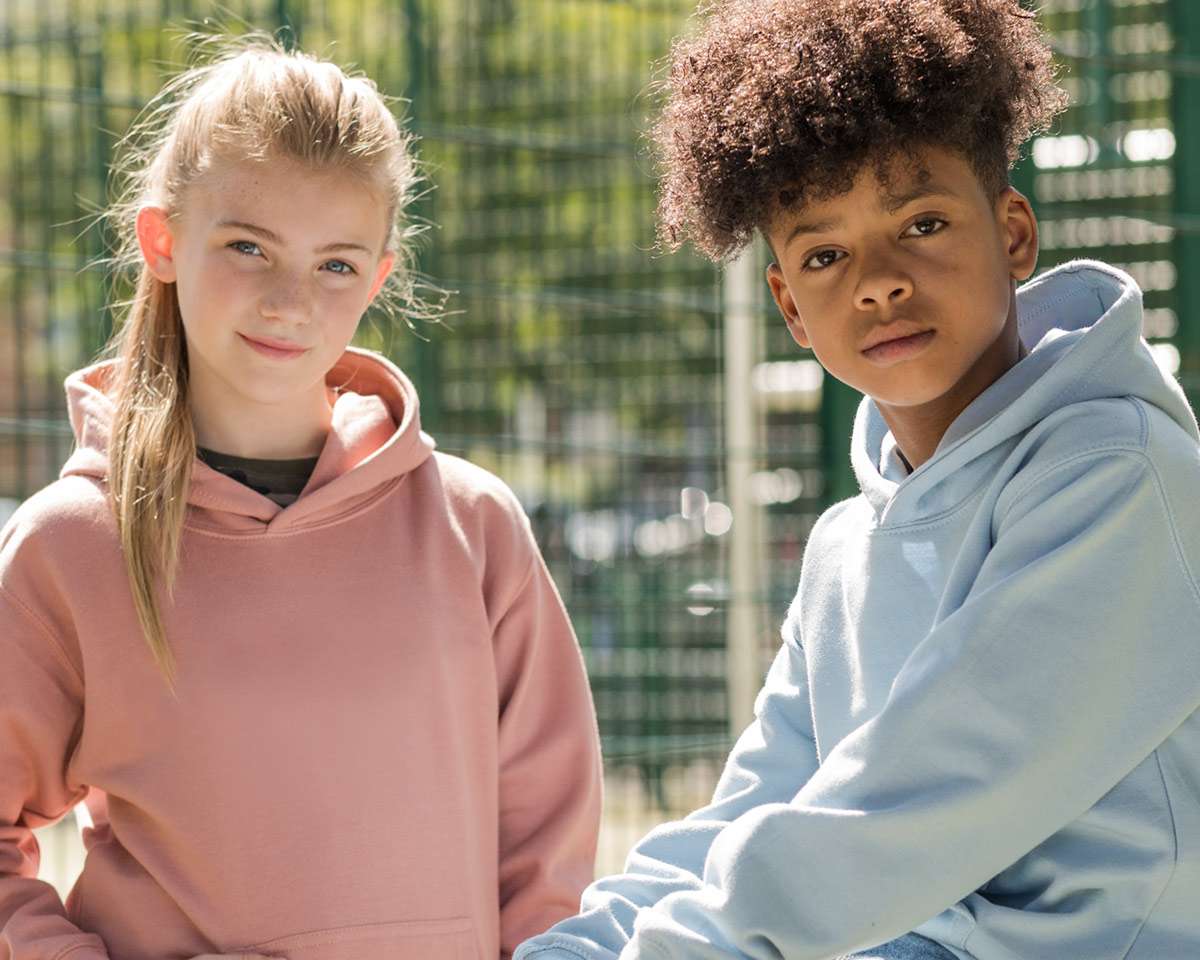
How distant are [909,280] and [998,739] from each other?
0.50 metres

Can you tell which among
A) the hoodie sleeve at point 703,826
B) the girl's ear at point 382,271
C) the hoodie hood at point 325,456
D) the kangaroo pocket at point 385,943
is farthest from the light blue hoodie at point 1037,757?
the girl's ear at point 382,271

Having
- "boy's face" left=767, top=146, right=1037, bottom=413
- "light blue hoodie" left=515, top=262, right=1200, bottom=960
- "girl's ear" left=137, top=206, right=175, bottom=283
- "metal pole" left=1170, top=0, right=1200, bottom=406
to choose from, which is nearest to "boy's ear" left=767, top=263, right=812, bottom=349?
→ "boy's face" left=767, top=146, right=1037, bottom=413

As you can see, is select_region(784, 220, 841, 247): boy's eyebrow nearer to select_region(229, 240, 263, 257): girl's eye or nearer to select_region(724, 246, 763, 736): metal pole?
select_region(229, 240, 263, 257): girl's eye

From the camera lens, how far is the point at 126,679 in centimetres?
221

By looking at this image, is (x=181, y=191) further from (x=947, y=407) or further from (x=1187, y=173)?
(x=1187, y=173)

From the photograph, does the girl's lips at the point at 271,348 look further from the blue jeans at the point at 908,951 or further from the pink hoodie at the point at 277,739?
the blue jeans at the point at 908,951

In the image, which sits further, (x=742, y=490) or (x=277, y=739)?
(x=742, y=490)

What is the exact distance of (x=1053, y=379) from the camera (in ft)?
5.44

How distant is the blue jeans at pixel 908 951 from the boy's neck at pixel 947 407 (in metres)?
0.52

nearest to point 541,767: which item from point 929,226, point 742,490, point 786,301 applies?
point 786,301

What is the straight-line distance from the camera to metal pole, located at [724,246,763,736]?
14.6 feet

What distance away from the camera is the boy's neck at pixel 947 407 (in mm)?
1842

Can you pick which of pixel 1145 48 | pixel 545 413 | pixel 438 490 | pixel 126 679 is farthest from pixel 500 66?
pixel 126 679

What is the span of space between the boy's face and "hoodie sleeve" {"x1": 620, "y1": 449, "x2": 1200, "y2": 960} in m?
0.29
